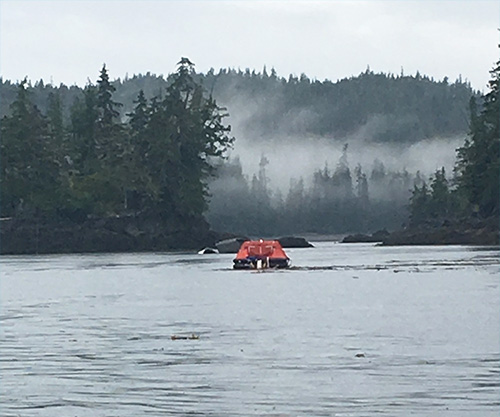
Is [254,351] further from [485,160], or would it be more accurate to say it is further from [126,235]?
[485,160]

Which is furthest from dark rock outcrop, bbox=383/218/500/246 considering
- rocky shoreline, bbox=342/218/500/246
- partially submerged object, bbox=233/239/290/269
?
partially submerged object, bbox=233/239/290/269

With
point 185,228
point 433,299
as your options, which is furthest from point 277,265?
point 185,228

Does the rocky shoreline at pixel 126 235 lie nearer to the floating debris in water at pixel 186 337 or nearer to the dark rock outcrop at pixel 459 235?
the dark rock outcrop at pixel 459 235

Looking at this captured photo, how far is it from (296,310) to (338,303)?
131 inches

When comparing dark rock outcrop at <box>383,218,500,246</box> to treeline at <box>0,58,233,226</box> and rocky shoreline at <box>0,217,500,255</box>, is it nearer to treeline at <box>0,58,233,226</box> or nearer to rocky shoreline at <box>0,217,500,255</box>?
rocky shoreline at <box>0,217,500,255</box>

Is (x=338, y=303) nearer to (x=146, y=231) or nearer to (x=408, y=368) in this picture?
(x=408, y=368)

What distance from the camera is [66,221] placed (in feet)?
456

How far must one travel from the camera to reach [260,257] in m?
79.8

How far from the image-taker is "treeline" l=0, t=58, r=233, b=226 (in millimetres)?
139000

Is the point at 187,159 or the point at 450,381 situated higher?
the point at 187,159

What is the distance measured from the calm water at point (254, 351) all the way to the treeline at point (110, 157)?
84.2 metres

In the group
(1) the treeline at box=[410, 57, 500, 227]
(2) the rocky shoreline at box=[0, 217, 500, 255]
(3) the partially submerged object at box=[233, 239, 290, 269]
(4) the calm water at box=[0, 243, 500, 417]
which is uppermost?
(1) the treeline at box=[410, 57, 500, 227]

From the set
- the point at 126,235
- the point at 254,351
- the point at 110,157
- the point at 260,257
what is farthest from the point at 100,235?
the point at 254,351

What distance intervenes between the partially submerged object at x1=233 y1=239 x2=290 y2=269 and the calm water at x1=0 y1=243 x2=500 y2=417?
2265cm
